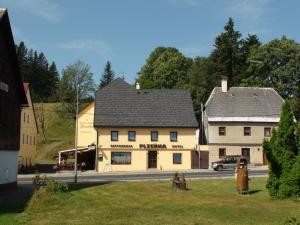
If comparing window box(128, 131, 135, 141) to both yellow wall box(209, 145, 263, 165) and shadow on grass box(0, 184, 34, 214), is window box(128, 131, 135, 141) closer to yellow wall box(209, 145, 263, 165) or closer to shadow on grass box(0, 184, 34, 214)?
yellow wall box(209, 145, 263, 165)

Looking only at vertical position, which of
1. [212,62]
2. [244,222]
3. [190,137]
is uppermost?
[212,62]

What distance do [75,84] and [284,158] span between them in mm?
86127

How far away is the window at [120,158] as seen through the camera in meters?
62.5

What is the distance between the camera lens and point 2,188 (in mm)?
30469

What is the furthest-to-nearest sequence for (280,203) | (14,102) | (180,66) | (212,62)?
(180,66) < (212,62) < (14,102) < (280,203)

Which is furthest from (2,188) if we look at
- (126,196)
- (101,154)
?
(101,154)

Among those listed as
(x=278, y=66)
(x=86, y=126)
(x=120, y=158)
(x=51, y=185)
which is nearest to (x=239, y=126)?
(x=120, y=158)

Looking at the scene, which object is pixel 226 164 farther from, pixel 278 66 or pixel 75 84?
pixel 75 84

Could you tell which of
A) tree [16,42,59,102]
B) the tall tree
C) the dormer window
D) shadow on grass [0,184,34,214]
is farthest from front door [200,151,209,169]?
tree [16,42,59,102]

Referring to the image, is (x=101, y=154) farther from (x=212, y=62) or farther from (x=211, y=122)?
(x=212, y=62)

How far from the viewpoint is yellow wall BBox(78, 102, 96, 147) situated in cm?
6962

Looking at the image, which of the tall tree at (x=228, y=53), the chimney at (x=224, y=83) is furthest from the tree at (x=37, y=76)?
the chimney at (x=224, y=83)

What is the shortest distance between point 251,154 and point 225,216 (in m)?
45.8

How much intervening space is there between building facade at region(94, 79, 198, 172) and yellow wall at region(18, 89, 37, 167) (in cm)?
880
